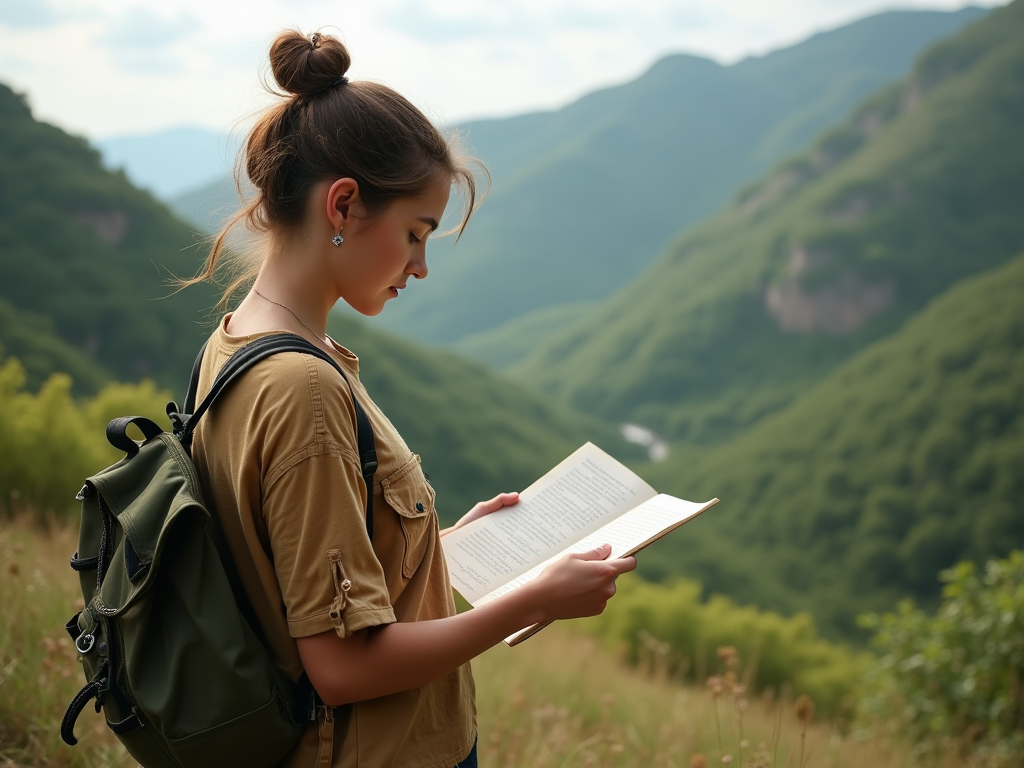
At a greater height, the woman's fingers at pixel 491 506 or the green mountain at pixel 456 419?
the woman's fingers at pixel 491 506

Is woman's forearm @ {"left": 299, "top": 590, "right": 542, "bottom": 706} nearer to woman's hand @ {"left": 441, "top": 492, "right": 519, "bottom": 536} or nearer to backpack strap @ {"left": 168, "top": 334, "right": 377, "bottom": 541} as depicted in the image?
backpack strap @ {"left": 168, "top": 334, "right": 377, "bottom": 541}

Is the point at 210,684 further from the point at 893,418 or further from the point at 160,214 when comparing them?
the point at 893,418

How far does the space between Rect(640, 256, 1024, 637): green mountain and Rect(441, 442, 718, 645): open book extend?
54704 mm

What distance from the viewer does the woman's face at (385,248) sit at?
1682 millimetres

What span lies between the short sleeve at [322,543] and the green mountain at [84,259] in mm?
44743

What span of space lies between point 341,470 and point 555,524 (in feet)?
2.88

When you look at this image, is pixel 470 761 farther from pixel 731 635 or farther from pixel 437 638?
pixel 731 635

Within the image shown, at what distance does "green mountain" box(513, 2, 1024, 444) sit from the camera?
96.7 metres

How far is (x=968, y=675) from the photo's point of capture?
7.39 m

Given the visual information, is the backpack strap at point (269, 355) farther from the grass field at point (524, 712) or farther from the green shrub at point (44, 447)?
the green shrub at point (44, 447)

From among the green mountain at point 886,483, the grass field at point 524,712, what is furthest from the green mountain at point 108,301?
the grass field at point 524,712

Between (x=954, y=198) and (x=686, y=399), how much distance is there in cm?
3531

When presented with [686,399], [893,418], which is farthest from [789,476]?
[686,399]

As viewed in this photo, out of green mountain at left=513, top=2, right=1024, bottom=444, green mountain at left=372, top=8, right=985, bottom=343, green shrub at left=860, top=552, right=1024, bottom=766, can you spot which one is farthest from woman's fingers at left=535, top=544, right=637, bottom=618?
green mountain at left=372, top=8, right=985, bottom=343
